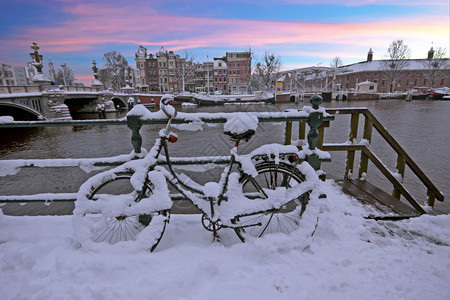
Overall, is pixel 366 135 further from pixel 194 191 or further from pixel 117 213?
pixel 117 213

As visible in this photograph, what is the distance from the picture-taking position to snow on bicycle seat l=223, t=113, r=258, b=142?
2.10 meters

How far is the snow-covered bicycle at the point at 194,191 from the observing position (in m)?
2.09

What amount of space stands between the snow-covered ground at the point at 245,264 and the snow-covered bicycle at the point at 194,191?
0.20 meters

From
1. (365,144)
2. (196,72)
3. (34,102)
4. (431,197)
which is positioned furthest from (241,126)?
(196,72)

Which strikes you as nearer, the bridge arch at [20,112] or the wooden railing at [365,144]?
the wooden railing at [365,144]

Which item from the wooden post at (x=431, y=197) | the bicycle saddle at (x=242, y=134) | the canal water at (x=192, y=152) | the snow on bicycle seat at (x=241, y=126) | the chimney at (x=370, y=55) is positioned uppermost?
the chimney at (x=370, y=55)

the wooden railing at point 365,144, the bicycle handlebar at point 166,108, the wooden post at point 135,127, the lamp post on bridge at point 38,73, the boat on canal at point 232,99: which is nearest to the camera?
the bicycle handlebar at point 166,108

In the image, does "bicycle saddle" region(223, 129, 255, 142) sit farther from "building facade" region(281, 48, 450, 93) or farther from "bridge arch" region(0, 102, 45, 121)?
"building facade" region(281, 48, 450, 93)

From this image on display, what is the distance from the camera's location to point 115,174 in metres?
2.18

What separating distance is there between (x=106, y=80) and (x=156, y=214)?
75.1m

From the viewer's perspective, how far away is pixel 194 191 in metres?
2.24

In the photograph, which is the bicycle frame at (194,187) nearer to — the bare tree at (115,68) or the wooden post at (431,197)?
the wooden post at (431,197)

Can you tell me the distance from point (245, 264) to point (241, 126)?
122 centimetres

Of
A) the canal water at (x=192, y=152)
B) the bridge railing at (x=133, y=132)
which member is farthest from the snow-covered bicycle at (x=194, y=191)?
the canal water at (x=192, y=152)
